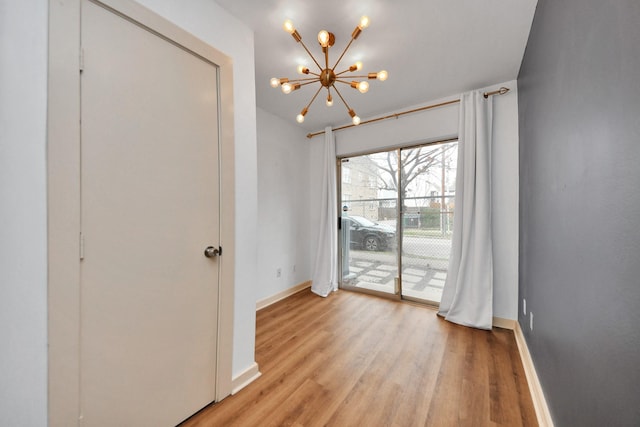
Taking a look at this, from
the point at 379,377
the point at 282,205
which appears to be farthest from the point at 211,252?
the point at 282,205

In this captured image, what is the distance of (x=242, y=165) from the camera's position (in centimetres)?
165

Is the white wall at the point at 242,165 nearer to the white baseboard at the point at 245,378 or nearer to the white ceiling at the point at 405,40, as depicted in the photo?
the white baseboard at the point at 245,378

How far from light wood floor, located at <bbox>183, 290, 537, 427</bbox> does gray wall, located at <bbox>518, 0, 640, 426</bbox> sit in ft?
1.25

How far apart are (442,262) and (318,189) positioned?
2.08 meters

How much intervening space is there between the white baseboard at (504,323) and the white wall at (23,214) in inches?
132

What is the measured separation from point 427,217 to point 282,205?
1.98m

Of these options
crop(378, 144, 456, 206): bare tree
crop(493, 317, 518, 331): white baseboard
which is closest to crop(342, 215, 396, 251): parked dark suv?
crop(378, 144, 456, 206): bare tree

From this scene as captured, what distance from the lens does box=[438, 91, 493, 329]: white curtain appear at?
8.00 feet

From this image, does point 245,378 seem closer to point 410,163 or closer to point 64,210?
point 64,210

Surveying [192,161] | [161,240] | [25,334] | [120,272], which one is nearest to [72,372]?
[25,334]

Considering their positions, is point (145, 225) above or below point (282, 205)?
below

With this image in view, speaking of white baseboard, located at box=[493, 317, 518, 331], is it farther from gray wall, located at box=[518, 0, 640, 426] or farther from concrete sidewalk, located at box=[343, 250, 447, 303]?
gray wall, located at box=[518, 0, 640, 426]

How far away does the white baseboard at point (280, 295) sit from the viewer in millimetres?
2988

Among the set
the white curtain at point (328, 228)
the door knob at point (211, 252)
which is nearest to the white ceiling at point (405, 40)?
the white curtain at point (328, 228)
